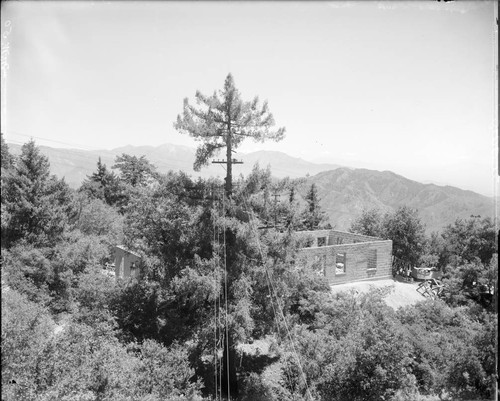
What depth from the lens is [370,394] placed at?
8.02 m

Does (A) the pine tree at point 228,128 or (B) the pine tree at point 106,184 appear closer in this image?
(A) the pine tree at point 228,128

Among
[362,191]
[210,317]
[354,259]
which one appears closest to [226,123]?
[210,317]

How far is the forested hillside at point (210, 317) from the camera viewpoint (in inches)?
298

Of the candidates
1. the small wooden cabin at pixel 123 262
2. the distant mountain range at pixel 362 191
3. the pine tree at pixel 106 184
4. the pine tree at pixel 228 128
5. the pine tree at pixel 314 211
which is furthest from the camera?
the distant mountain range at pixel 362 191

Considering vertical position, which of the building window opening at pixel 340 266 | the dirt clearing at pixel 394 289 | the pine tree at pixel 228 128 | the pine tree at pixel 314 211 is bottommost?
the dirt clearing at pixel 394 289

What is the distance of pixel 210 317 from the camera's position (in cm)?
1036

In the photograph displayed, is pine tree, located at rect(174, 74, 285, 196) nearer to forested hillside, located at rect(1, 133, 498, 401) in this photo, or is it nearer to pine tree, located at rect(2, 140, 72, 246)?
forested hillside, located at rect(1, 133, 498, 401)

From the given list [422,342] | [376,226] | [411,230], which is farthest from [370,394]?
[376,226]

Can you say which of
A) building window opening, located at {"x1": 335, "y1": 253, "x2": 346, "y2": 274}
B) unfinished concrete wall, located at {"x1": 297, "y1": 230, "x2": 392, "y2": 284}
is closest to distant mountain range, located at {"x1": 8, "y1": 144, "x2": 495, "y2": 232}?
building window opening, located at {"x1": 335, "y1": 253, "x2": 346, "y2": 274}

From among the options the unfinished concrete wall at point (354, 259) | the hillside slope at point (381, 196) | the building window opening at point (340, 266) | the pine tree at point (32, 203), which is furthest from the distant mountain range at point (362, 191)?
the unfinished concrete wall at point (354, 259)

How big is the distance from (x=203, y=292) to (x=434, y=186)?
76055 millimetres

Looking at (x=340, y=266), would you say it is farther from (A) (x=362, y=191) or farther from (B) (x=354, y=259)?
(A) (x=362, y=191)

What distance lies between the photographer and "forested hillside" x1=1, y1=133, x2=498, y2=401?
7.57m

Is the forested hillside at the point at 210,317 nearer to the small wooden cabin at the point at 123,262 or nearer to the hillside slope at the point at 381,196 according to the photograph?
the small wooden cabin at the point at 123,262
